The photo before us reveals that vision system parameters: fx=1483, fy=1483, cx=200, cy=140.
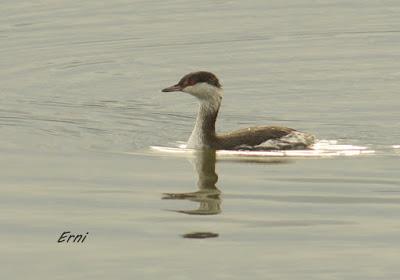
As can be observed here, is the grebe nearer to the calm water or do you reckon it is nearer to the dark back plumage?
the dark back plumage

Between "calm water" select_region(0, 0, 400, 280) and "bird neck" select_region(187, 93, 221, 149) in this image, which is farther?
"bird neck" select_region(187, 93, 221, 149)

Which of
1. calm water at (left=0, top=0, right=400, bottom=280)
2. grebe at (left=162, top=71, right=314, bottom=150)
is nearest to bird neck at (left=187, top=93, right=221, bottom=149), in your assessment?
grebe at (left=162, top=71, right=314, bottom=150)

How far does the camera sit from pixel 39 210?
55.9 ft

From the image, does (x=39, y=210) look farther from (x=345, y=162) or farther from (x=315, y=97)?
(x=315, y=97)

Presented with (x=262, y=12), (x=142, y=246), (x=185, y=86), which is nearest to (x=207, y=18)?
(x=262, y=12)

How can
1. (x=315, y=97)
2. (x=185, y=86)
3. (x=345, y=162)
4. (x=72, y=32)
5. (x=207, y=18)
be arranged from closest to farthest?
(x=345, y=162)
(x=185, y=86)
(x=315, y=97)
(x=72, y=32)
(x=207, y=18)

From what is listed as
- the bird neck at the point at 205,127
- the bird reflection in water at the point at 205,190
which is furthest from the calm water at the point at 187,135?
the bird neck at the point at 205,127

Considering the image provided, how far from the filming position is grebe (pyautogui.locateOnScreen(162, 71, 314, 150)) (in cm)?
2178

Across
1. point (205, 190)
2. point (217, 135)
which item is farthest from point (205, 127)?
point (205, 190)

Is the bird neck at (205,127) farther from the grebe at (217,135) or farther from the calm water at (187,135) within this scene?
the calm water at (187,135)

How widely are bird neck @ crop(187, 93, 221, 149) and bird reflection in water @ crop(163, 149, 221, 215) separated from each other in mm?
194

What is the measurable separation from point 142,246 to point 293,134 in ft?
23.8

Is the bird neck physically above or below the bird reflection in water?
above

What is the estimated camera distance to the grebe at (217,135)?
21.8m
